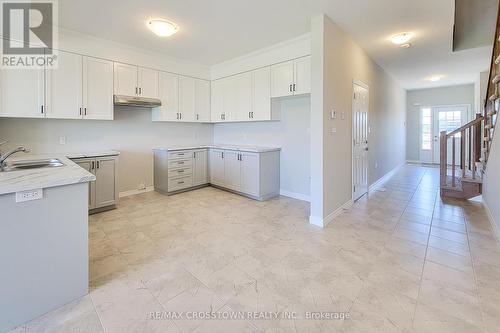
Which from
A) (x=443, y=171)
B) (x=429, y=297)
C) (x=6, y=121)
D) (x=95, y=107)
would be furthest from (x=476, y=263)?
(x=6, y=121)

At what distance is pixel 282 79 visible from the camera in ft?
13.7

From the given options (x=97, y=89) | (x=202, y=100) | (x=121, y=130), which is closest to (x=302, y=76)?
(x=202, y=100)

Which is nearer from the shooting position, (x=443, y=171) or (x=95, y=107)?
(x=95, y=107)

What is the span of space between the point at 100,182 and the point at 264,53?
11.3 feet

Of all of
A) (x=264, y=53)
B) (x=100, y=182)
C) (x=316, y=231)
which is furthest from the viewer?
(x=264, y=53)

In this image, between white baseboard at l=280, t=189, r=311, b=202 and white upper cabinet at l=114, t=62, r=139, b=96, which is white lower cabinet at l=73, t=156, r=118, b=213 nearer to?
white upper cabinet at l=114, t=62, r=139, b=96

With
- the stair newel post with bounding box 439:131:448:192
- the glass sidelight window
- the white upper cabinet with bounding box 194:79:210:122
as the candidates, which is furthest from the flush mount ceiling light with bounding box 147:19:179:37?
the glass sidelight window

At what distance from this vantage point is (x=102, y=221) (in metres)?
3.42

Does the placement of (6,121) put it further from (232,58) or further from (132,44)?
(232,58)

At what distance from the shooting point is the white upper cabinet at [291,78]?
3.81 metres

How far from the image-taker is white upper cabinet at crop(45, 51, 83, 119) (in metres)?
3.49

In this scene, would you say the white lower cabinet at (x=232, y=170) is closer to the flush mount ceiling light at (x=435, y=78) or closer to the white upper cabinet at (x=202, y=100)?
the white upper cabinet at (x=202, y=100)

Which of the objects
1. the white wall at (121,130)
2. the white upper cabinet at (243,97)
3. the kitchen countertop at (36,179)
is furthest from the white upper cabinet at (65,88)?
the white upper cabinet at (243,97)

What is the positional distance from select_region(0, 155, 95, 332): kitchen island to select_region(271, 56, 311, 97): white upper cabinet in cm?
317
